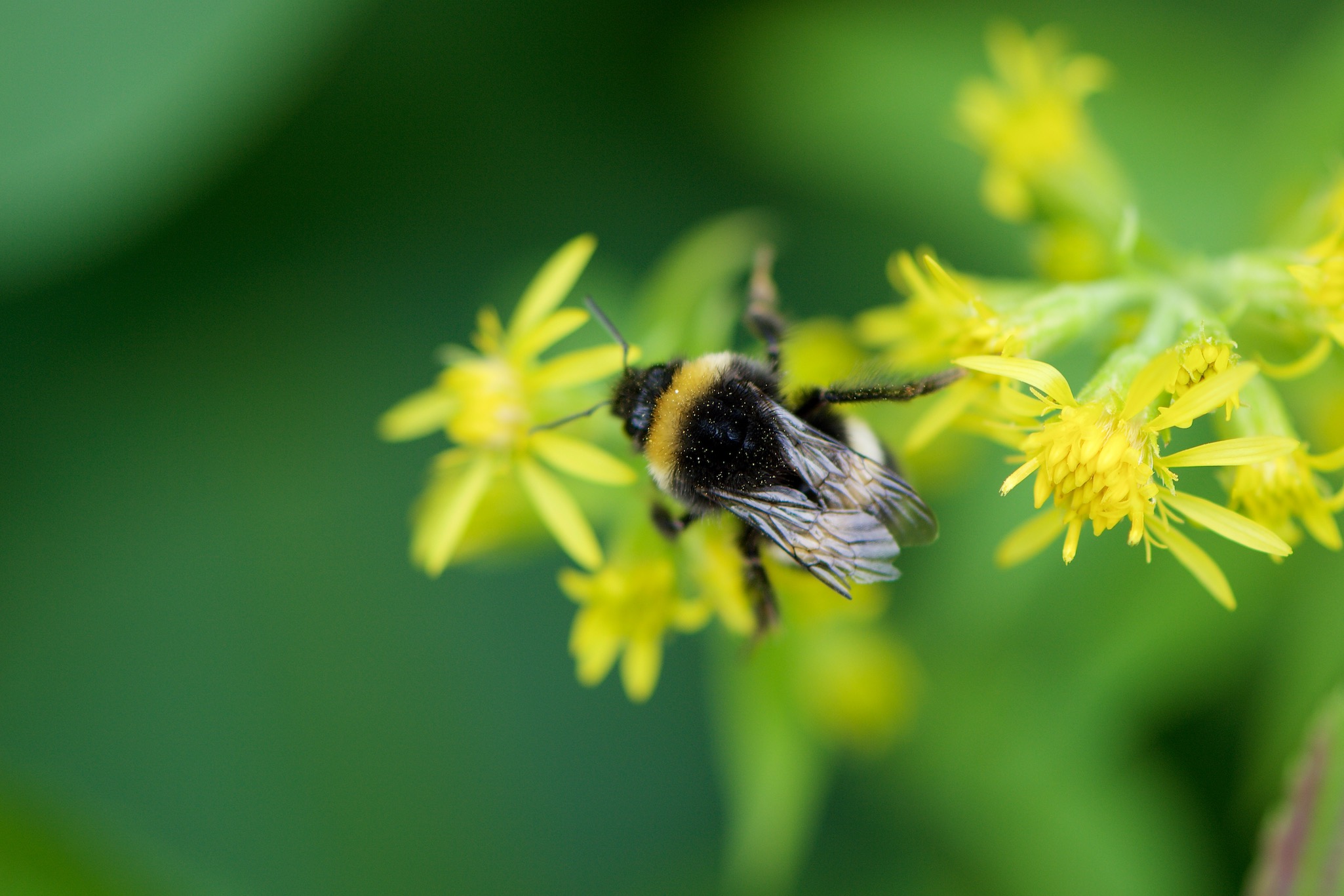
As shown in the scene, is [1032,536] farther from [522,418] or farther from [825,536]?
[522,418]

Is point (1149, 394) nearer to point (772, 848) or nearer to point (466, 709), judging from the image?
point (772, 848)

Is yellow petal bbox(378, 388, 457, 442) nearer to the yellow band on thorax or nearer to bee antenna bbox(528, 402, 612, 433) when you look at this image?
bee antenna bbox(528, 402, 612, 433)

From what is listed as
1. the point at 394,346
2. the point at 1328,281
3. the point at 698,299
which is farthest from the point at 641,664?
the point at 394,346

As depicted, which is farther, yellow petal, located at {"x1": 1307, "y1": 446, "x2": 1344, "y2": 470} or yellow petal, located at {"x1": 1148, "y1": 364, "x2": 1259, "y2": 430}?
yellow petal, located at {"x1": 1307, "y1": 446, "x2": 1344, "y2": 470}

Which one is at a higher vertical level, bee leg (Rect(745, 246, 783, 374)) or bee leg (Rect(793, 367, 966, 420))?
bee leg (Rect(745, 246, 783, 374))

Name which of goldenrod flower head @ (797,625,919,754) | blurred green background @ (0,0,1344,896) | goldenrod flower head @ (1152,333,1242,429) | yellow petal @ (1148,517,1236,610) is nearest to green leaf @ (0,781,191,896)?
blurred green background @ (0,0,1344,896)

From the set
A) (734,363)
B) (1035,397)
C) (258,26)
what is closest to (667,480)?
(734,363)

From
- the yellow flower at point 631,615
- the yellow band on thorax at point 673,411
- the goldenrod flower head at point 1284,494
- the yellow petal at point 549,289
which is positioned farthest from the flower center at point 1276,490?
the yellow petal at point 549,289
